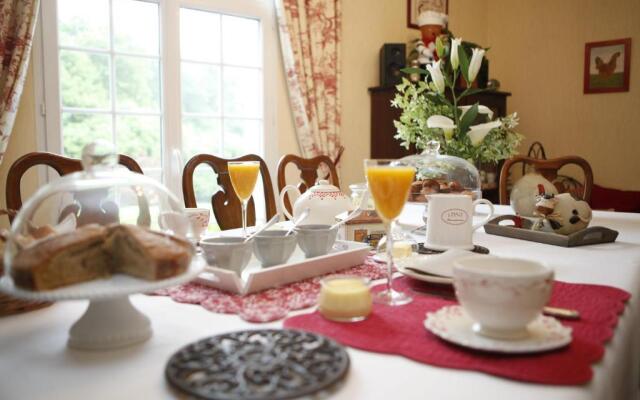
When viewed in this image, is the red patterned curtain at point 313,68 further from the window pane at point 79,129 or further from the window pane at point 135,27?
the window pane at point 79,129

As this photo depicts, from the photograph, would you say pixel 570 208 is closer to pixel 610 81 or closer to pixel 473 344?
pixel 473 344

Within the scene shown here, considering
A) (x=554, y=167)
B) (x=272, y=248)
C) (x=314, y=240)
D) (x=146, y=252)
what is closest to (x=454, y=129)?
(x=314, y=240)

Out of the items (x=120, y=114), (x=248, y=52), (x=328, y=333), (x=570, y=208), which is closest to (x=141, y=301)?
(x=328, y=333)

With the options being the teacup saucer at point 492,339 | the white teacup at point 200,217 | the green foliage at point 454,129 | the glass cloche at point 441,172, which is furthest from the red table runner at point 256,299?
the green foliage at point 454,129

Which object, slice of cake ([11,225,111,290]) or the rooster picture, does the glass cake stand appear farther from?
the rooster picture

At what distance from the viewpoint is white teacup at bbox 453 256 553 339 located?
0.65 metres

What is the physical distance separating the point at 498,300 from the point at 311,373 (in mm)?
250

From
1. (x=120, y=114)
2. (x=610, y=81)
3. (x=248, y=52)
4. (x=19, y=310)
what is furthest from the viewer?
(x=610, y=81)

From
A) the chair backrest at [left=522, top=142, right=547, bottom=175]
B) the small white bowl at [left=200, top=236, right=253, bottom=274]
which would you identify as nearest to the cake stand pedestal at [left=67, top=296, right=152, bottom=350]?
the small white bowl at [left=200, top=236, right=253, bottom=274]

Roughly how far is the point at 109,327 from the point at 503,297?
1.73ft

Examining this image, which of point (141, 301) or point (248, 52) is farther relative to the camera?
point (248, 52)

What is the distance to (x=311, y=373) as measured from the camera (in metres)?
0.59

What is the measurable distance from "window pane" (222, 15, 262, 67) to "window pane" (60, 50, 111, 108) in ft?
2.64

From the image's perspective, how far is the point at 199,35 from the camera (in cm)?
333
